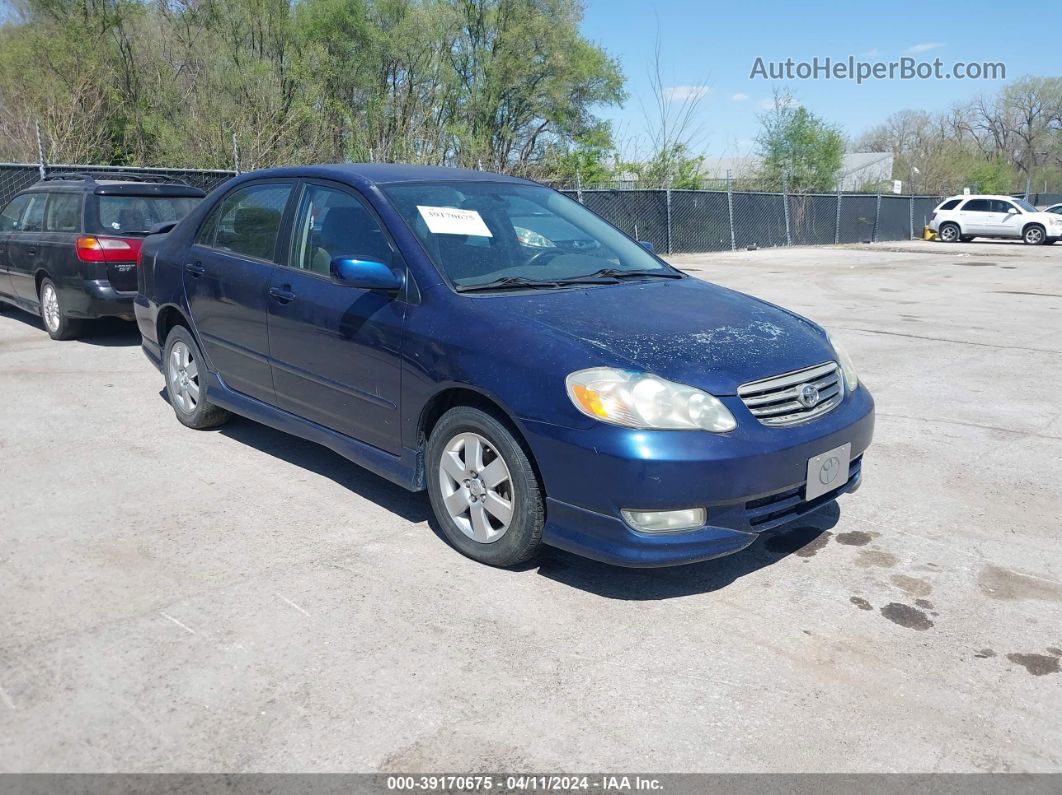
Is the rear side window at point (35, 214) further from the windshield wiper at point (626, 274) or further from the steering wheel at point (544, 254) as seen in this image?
the windshield wiper at point (626, 274)

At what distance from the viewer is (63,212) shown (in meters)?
8.75

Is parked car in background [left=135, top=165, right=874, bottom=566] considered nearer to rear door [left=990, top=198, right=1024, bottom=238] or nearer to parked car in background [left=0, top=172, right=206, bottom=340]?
parked car in background [left=0, top=172, right=206, bottom=340]

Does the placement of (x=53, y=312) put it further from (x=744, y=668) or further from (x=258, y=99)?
(x=258, y=99)

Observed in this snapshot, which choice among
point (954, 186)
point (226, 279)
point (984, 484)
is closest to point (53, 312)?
point (226, 279)

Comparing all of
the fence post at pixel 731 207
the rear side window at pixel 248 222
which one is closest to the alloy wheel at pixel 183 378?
the rear side window at pixel 248 222

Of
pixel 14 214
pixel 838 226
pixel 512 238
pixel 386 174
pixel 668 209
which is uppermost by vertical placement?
pixel 668 209

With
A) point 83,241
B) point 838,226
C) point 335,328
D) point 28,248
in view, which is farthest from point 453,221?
point 838,226

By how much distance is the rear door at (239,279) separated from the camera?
5.03 meters

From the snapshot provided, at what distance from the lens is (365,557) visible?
4.07 metres

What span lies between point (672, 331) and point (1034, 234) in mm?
32066

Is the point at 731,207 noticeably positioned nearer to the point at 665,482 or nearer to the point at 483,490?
the point at 483,490

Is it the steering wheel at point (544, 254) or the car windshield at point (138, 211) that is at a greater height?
the car windshield at point (138, 211)

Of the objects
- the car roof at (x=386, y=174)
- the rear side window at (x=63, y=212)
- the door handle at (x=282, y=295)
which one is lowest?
the door handle at (x=282, y=295)

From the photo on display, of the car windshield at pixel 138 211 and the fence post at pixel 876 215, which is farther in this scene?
the fence post at pixel 876 215
